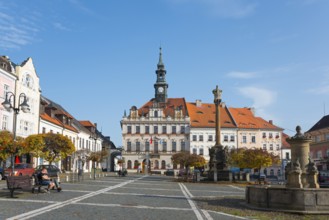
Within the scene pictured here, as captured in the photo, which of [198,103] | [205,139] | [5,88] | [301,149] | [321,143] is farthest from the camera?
[198,103]

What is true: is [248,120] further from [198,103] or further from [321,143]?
[321,143]

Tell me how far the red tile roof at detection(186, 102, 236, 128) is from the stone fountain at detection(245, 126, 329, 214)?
6604cm

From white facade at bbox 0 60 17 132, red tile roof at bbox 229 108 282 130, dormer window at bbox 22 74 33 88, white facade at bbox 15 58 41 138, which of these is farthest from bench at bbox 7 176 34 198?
red tile roof at bbox 229 108 282 130

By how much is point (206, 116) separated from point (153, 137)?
12920 millimetres

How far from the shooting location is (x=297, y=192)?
1302 centimetres

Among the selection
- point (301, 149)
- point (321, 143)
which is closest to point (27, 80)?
point (301, 149)

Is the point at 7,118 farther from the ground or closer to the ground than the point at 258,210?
farther from the ground

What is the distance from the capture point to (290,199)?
1320cm

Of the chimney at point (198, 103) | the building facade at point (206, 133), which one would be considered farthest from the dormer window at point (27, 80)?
the chimney at point (198, 103)

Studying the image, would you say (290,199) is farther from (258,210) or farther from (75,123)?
(75,123)

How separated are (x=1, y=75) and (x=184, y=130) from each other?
48.1m

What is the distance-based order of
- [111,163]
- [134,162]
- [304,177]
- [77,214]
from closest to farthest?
[77,214] < [304,177] < [134,162] < [111,163]

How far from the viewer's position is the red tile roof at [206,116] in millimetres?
83125

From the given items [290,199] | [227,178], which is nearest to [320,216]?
[290,199]
